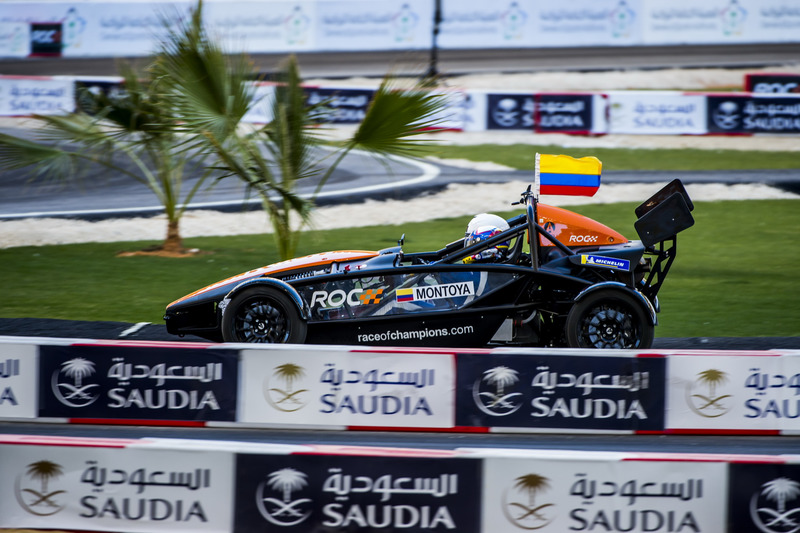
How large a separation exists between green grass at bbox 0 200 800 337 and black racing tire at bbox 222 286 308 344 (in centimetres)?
256

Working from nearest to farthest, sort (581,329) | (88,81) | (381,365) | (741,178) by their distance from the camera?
(381,365) → (581,329) → (741,178) → (88,81)

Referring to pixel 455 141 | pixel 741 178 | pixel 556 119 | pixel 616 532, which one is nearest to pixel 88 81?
pixel 455 141

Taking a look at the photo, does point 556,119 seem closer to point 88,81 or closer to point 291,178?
point 88,81

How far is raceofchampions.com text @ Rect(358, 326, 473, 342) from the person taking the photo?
783 cm

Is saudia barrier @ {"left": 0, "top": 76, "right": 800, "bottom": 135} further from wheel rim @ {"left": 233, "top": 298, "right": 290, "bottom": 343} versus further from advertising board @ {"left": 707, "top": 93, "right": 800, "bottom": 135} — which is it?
wheel rim @ {"left": 233, "top": 298, "right": 290, "bottom": 343}

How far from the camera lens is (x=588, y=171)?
856 centimetres

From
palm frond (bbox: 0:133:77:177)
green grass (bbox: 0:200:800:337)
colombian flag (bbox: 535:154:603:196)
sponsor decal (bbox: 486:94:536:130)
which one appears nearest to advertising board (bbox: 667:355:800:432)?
colombian flag (bbox: 535:154:603:196)

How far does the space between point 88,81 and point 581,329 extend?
18.5 metres

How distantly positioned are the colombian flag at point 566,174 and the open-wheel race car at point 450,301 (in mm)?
596

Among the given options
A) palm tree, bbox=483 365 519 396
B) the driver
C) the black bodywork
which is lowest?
palm tree, bbox=483 365 519 396

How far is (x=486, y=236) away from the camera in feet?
26.9

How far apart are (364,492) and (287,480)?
0.46m

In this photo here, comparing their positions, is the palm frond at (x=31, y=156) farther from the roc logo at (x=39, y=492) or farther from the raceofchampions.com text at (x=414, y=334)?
the roc logo at (x=39, y=492)

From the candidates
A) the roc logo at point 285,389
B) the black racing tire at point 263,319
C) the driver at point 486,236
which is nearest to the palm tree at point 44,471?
the roc logo at point 285,389
